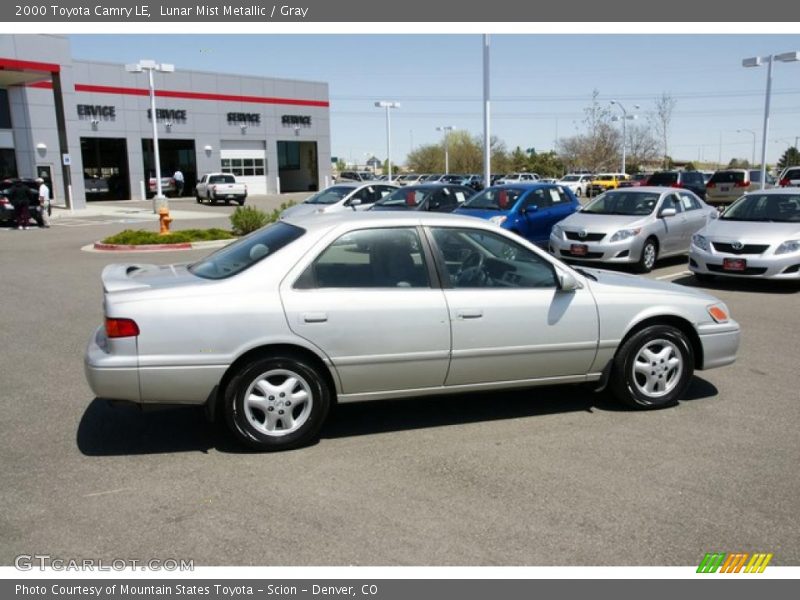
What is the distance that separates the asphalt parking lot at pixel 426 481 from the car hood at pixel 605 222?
6.42 meters

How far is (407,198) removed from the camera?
53.6ft

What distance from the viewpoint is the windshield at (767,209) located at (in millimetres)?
11547

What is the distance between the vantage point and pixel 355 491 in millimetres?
4156

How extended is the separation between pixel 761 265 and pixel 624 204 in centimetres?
350

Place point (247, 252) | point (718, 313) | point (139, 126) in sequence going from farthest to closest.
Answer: point (139, 126)
point (718, 313)
point (247, 252)

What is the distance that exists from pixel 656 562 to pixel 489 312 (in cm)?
207

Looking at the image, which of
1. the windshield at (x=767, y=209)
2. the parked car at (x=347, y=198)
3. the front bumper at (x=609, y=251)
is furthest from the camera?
the parked car at (x=347, y=198)

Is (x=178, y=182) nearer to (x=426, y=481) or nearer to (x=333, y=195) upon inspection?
(x=333, y=195)

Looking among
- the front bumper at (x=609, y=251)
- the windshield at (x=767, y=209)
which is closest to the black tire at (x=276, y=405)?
the front bumper at (x=609, y=251)

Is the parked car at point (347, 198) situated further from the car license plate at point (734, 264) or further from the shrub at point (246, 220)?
the car license plate at point (734, 264)

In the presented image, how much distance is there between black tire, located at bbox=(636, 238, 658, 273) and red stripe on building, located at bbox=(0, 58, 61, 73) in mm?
30854

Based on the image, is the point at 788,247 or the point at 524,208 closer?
the point at 788,247

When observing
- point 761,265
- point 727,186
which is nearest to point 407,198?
point 761,265

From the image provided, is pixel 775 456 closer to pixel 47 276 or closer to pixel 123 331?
pixel 123 331
